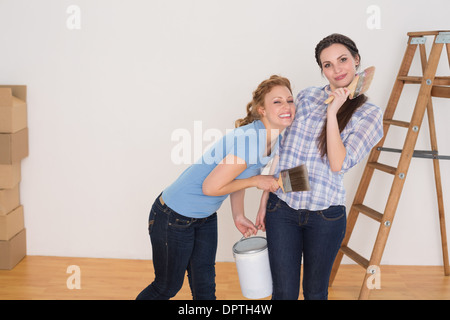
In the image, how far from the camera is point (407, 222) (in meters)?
3.60

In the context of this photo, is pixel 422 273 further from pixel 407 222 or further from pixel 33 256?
pixel 33 256

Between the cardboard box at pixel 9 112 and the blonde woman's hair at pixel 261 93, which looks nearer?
the blonde woman's hair at pixel 261 93

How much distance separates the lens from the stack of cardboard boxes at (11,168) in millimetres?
3201

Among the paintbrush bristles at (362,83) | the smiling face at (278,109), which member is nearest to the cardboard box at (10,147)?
the smiling face at (278,109)

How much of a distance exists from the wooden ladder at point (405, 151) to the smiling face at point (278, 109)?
111 centimetres

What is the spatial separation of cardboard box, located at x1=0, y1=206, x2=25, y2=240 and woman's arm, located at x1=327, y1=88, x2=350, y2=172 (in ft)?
7.94

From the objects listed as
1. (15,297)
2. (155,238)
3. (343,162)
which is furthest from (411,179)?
(15,297)

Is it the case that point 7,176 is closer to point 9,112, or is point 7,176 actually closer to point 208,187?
point 9,112

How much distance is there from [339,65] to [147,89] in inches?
68.8

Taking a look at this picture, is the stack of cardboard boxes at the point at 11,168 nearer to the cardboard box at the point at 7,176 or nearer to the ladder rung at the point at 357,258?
the cardboard box at the point at 7,176

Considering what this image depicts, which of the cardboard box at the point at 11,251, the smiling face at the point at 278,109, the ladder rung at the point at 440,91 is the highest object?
the ladder rung at the point at 440,91

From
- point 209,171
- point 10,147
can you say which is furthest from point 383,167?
point 10,147

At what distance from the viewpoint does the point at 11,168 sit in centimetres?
329

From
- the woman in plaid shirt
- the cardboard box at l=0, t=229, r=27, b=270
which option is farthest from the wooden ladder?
the cardboard box at l=0, t=229, r=27, b=270
